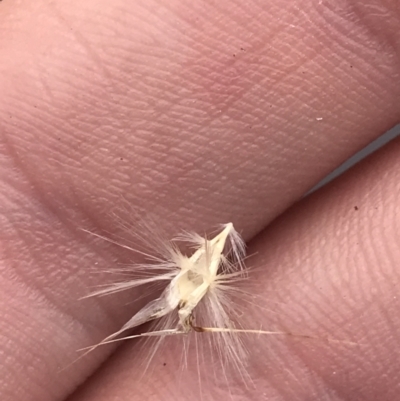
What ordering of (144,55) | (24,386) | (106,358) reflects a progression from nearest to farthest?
(144,55) < (24,386) < (106,358)

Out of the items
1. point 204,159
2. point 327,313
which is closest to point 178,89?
point 204,159

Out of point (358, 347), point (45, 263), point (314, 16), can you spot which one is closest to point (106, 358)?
point (45, 263)

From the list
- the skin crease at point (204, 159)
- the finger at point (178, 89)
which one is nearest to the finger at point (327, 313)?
the skin crease at point (204, 159)

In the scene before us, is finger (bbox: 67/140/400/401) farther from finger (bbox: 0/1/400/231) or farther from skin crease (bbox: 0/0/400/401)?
finger (bbox: 0/1/400/231)

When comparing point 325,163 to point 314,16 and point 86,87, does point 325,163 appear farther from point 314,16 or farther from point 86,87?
point 86,87

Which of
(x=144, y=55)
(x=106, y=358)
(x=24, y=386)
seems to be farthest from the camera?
(x=106, y=358)

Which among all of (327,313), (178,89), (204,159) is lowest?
(327,313)

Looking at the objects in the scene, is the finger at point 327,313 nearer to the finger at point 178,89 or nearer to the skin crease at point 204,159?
the skin crease at point 204,159

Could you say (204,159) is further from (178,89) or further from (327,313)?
(327,313)
